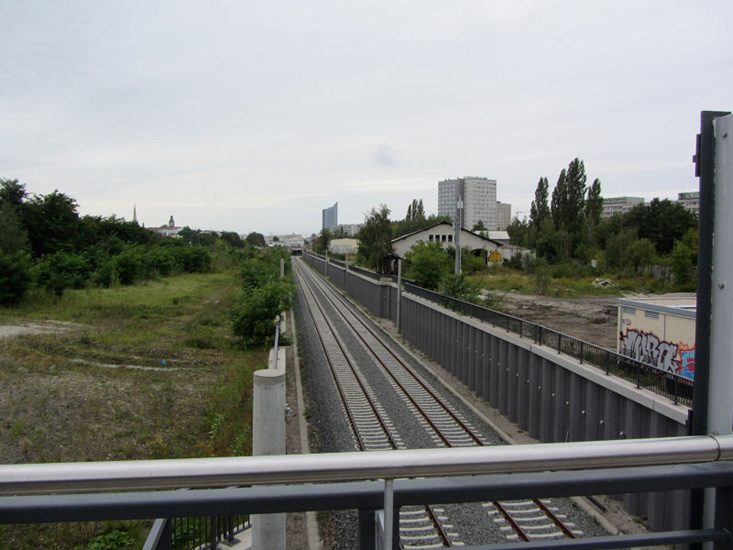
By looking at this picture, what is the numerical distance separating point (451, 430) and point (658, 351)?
7.35 m

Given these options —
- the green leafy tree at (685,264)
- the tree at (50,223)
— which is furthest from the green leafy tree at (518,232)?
the tree at (50,223)

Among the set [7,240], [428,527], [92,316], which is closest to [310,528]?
[428,527]

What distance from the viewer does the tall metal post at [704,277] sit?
2.08 metres

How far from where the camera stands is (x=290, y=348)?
25.4 m

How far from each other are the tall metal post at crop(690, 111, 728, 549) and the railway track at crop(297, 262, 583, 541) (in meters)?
2.54

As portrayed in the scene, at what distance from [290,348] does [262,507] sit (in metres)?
24.0

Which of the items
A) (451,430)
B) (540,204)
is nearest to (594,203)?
(540,204)

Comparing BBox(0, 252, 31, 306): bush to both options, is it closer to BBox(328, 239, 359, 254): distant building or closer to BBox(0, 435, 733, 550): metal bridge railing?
BBox(0, 435, 733, 550): metal bridge railing

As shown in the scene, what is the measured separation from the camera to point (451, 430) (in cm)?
1353

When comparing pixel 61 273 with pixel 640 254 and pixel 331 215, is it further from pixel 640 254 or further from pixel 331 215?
pixel 331 215

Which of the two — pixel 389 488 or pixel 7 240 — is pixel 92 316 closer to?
pixel 7 240

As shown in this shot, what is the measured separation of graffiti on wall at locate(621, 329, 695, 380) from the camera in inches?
590

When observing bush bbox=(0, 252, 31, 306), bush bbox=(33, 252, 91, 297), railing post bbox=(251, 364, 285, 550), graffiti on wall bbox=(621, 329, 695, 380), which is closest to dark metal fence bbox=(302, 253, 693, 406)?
graffiti on wall bbox=(621, 329, 695, 380)

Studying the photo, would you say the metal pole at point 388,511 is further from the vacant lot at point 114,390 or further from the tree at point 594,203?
the tree at point 594,203
